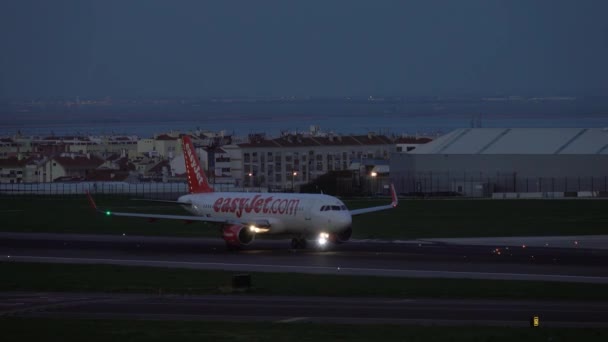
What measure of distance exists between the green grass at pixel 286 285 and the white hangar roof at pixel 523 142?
92.3m

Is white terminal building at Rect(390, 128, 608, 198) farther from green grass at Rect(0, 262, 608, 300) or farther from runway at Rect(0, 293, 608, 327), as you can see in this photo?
runway at Rect(0, 293, 608, 327)

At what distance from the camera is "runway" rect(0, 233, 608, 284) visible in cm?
5200

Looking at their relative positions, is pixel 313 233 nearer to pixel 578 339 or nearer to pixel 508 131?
pixel 578 339

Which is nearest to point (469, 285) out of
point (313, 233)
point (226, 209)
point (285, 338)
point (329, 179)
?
point (285, 338)

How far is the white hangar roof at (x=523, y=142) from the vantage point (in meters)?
140

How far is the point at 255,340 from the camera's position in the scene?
32.2 m

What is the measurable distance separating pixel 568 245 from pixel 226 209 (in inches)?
777

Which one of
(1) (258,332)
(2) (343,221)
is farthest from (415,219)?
(1) (258,332)

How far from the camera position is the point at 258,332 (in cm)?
3369

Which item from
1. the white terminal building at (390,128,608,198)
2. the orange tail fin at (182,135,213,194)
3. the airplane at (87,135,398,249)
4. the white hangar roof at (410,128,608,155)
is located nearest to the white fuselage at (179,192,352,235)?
the airplane at (87,135,398,249)

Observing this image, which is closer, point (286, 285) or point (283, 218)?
point (286, 285)

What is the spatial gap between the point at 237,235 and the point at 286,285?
17.5 m

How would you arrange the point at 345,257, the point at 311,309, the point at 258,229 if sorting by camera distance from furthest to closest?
the point at 258,229 → the point at 345,257 → the point at 311,309

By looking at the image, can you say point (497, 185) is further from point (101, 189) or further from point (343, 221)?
point (343, 221)
